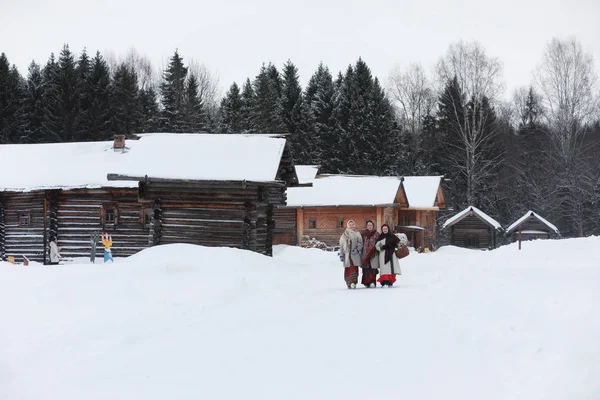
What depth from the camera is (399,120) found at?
67.6 metres

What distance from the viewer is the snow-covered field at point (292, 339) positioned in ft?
18.7

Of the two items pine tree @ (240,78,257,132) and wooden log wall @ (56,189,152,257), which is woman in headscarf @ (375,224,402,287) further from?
pine tree @ (240,78,257,132)

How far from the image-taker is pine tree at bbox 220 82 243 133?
60469mm

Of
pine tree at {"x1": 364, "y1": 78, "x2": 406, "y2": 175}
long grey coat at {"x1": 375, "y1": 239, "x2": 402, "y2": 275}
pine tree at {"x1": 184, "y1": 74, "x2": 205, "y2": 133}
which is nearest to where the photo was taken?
long grey coat at {"x1": 375, "y1": 239, "x2": 402, "y2": 275}

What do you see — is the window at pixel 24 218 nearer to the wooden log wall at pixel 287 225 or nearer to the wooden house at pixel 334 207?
the wooden house at pixel 334 207

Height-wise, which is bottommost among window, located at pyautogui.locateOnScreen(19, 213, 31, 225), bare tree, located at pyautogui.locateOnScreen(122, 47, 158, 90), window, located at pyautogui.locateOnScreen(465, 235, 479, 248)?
window, located at pyautogui.locateOnScreen(465, 235, 479, 248)

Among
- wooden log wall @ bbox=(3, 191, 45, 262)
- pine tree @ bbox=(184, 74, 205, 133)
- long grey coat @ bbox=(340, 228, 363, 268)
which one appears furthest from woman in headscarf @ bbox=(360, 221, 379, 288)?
pine tree @ bbox=(184, 74, 205, 133)

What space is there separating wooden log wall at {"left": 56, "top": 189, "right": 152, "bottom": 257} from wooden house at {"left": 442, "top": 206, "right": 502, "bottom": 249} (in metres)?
26.5

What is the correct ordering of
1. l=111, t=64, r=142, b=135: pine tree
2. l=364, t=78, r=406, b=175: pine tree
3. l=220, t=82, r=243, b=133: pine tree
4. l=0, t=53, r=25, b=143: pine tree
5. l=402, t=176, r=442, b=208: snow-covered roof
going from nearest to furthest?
l=402, t=176, r=442, b=208: snow-covered roof < l=0, t=53, r=25, b=143: pine tree < l=111, t=64, r=142, b=135: pine tree < l=364, t=78, r=406, b=175: pine tree < l=220, t=82, r=243, b=133: pine tree

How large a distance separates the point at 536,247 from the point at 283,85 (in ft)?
153

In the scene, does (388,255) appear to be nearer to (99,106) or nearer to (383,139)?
(99,106)

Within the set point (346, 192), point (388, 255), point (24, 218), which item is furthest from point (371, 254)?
point (346, 192)

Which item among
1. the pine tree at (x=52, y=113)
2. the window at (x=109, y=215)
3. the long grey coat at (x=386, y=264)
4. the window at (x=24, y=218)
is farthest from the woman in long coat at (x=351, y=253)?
the pine tree at (x=52, y=113)

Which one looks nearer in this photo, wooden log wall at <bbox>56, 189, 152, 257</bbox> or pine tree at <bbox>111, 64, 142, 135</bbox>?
wooden log wall at <bbox>56, 189, 152, 257</bbox>
